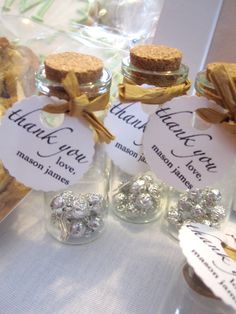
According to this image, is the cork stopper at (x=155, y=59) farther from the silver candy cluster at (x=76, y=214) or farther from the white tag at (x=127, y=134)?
the silver candy cluster at (x=76, y=214)

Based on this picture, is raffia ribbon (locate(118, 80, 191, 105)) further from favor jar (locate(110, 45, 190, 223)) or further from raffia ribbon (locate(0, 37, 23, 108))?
raffia ribbon (locate(0, 37, 23, 108))

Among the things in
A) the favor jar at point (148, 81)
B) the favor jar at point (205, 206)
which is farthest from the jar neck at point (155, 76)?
the favor jar at point (205, 206)

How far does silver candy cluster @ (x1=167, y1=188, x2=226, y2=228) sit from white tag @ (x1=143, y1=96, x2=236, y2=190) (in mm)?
46

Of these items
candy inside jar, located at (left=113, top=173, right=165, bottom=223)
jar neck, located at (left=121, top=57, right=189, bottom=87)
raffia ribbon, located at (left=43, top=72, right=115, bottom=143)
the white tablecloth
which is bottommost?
the white tablecloth

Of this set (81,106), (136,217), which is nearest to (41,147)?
(81,106)

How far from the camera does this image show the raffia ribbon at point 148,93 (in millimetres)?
426

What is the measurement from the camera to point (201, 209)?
1.65ft

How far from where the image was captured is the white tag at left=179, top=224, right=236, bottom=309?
0.34 metres

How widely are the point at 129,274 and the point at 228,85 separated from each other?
24 cm

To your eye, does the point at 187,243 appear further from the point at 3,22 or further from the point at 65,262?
the point at 3,22

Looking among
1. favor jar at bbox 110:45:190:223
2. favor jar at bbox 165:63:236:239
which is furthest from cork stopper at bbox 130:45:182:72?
favor jar at bbox 165:63:236:239

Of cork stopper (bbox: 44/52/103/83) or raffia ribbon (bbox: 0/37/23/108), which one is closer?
cork stopper (bbox: 44/52/103/83)

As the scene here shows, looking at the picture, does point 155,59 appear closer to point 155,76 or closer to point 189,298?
point 155,76

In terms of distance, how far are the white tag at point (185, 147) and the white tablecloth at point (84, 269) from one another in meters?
0.09
